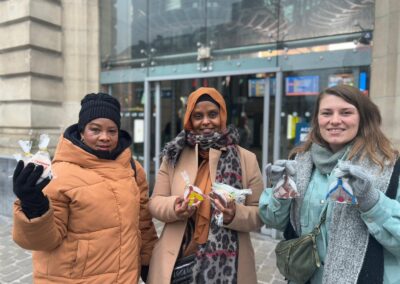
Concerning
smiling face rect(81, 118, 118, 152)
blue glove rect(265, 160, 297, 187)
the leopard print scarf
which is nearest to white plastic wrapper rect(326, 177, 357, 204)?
blue glove rect(265, 160, 297, 187)

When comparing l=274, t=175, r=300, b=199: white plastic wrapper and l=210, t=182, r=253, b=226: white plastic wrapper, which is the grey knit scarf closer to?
l=274, t=175, r=300, b=199: white plastic wrapper

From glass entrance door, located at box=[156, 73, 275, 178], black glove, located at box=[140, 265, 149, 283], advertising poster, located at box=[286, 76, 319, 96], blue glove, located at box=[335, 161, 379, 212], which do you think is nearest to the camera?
blue glove, located at box=[335, 161, 379, 212]

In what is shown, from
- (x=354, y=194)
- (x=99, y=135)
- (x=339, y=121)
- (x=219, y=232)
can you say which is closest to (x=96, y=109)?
(x=99, y=135)

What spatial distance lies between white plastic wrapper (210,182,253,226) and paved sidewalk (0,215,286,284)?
96.9 inches

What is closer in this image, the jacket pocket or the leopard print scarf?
the jacket pocket

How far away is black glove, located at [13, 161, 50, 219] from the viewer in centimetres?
156

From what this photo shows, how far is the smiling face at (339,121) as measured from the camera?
1.78 m

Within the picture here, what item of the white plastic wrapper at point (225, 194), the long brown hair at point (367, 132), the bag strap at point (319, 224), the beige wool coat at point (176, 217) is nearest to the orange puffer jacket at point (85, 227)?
the beige wool coat at point (176, 217)

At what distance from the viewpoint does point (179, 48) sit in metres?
6.72

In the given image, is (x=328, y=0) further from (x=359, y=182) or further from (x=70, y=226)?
(x=70, y=226)

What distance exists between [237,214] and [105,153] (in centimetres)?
89

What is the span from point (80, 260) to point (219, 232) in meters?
0.82

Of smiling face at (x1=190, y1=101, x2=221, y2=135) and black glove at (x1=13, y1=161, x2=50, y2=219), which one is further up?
smiling face at (x1=190, y1=101, x2=221, y2=135)

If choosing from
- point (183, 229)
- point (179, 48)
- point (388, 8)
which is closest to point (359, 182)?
point (183, 229)
